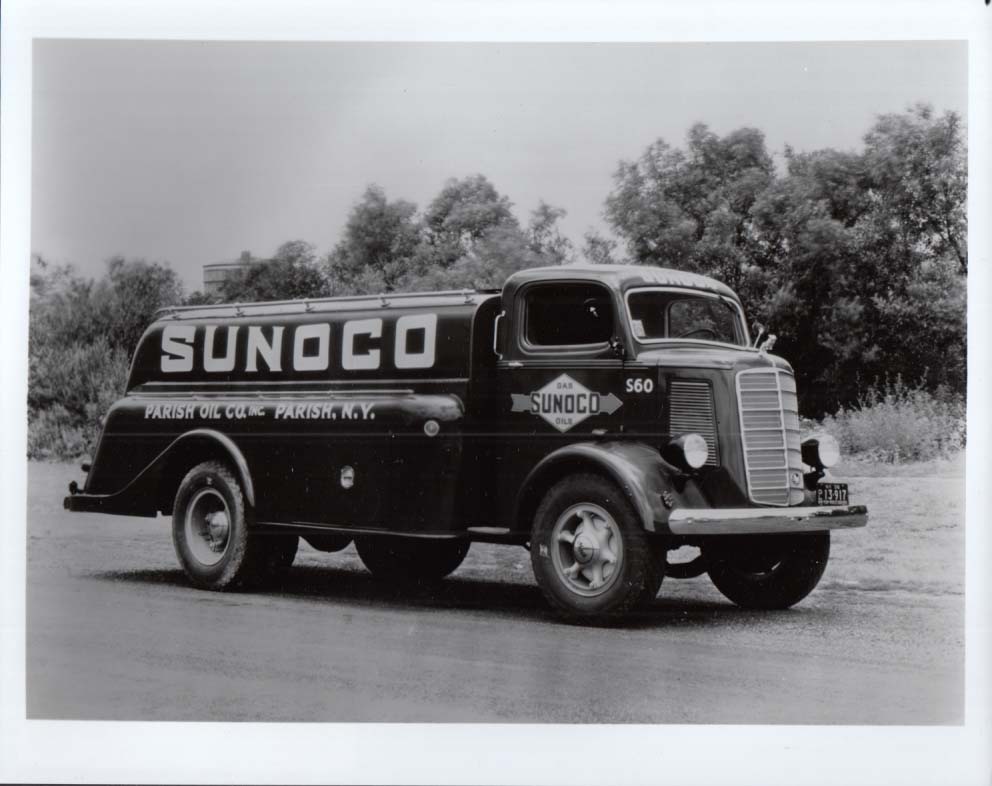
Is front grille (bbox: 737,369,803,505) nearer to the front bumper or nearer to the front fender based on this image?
the front bumper

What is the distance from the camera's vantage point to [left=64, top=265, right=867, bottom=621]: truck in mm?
8766

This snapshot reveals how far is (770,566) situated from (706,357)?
1.51 metres

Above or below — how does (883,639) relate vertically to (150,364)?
below

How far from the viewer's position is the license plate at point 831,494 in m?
9.19

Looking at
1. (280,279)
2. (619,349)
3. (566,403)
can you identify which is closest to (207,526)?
(280,279)

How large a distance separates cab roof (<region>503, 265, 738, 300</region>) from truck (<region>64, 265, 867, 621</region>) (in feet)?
0.05

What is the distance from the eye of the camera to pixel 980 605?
8.86 m

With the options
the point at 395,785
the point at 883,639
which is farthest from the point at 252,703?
the point at 883,639

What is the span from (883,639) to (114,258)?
18.0 feet

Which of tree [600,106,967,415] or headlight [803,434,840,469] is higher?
tree [600,106,967,415]

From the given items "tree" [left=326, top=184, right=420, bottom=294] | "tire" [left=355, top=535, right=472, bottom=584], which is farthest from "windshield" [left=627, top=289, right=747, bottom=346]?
"tire" [left=355, top=535, right=472, bottom=584]

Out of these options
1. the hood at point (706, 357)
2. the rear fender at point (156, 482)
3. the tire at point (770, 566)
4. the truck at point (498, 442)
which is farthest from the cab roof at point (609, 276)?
the rear fender at point (156, 482)

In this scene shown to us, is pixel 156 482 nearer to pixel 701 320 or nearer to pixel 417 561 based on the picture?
pixel 417 561

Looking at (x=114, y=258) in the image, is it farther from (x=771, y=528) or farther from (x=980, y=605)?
(x=980, y=605)
